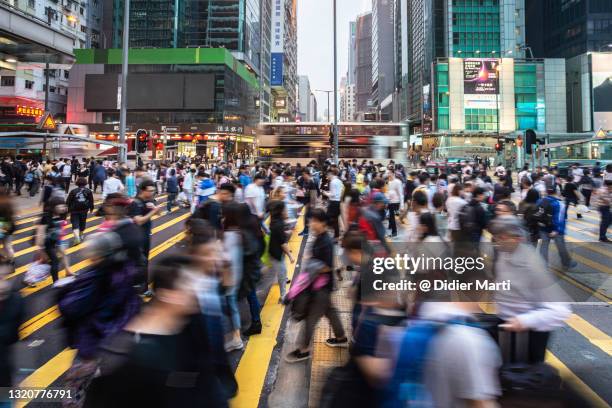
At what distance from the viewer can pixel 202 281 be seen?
2.75 meters

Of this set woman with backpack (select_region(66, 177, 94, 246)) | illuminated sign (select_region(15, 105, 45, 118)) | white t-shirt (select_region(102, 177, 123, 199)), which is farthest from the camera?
illuminated sign (select_region(15, 105, 45, 118))

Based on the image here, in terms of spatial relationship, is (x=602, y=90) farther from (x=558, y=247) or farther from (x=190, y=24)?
(x=190, y=24)

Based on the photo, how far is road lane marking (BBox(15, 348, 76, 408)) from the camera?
4223 millimetres

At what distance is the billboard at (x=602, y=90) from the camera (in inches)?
2606

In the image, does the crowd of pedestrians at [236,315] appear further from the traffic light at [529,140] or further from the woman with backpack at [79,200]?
the traffic light at [529,140]

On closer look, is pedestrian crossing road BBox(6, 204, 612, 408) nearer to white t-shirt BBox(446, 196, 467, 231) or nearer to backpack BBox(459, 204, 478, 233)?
backpack BBox(459, 204, 478, 233)

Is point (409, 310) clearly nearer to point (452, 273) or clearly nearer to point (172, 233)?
point (452, 273)

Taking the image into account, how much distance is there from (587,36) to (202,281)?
92178 mm

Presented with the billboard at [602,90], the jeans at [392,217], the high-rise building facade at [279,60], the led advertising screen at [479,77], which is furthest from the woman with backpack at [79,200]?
the high-rise building facade at [279,60]

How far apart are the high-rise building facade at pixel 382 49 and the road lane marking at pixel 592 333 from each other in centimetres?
15355

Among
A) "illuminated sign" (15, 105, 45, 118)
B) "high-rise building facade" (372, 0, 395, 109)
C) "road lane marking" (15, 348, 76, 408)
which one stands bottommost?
"road lane marking" (15, 348, 76, 408)

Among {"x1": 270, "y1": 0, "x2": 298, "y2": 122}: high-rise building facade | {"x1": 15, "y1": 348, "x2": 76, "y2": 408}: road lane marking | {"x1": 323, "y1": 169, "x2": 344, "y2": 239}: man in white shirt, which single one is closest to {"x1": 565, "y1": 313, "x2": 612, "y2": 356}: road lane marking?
{"x1": 323, "y1": 169, "x2": 344, "y2": 239}: man in white shirt

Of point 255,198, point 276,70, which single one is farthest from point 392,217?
point 276,70

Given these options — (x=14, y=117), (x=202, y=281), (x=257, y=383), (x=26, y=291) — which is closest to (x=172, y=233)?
(x=26, y=291)
